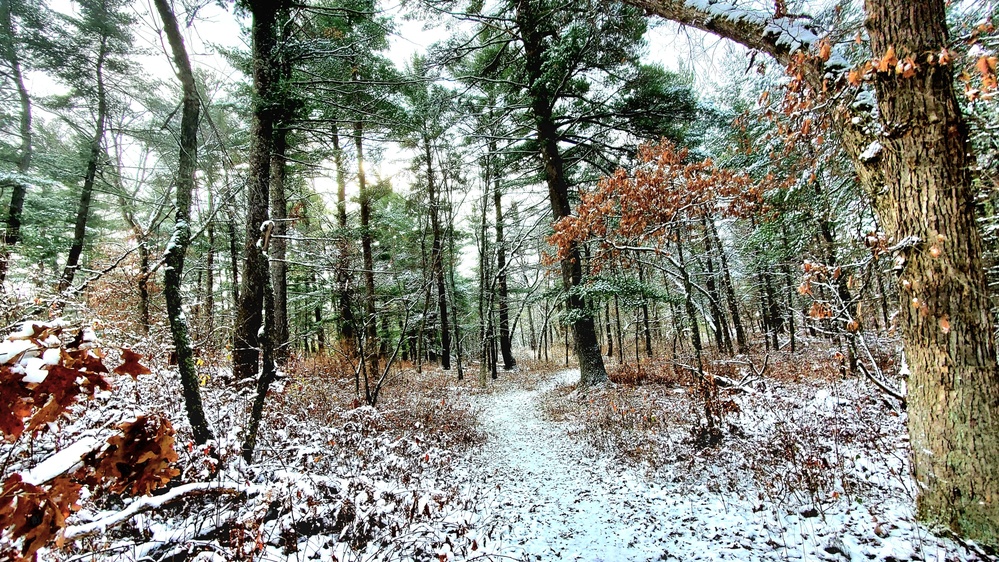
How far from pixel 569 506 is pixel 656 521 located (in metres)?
1.07

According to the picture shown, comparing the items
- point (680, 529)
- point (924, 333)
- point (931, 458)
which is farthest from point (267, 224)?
point (931, 458)

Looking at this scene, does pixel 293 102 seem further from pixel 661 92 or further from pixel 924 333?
pixel 924 333

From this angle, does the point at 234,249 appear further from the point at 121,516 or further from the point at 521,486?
the point at 121,516

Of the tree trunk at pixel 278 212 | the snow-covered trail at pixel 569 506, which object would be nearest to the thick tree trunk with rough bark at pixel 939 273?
the snow-covered trail at pixel 569 506

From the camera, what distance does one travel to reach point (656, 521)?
408cm

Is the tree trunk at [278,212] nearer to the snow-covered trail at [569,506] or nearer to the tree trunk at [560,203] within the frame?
the snow-covered trail at [569,506]

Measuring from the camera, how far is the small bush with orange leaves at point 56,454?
1213 millimetres

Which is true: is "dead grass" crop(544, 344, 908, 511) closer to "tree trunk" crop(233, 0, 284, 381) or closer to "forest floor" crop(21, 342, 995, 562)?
"forest floor" crop(21, 342, 995, 562)

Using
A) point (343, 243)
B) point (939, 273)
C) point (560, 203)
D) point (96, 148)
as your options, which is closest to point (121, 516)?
point (939, 273)

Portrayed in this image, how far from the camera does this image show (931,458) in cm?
295

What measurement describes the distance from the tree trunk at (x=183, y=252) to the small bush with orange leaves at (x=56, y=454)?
10.4 feet

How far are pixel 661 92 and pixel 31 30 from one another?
50.3ft

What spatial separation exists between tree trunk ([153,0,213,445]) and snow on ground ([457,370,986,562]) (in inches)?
138

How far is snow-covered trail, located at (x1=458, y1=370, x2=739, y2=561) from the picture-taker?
3.80 m
